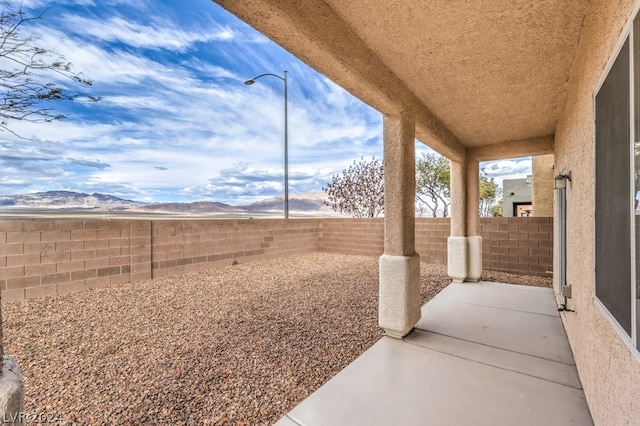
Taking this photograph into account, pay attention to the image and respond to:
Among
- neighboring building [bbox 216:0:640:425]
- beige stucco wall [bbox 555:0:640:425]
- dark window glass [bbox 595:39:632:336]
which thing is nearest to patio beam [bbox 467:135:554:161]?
neighboring building [bbox 216:0:640:425]

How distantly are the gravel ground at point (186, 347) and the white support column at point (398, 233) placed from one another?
1.28ft

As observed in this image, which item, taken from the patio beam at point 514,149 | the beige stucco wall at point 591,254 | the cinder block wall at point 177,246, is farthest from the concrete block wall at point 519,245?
the beige stucco wall at point 591,254

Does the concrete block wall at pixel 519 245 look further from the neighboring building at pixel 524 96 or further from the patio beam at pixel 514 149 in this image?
the neighboring building at pixel 524 96

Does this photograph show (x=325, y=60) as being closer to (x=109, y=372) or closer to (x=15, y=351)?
(x=109, y=372)

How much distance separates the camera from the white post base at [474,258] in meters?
5.62

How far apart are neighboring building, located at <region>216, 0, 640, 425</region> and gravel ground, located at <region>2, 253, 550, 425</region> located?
109cm

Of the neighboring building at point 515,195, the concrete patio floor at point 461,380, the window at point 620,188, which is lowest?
Answer: the concrete patio floor at point 461,380

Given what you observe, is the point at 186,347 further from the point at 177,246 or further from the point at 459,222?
the point at 459,222

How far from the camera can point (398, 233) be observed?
10.4 ft

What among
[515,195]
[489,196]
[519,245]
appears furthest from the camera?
[489,196]

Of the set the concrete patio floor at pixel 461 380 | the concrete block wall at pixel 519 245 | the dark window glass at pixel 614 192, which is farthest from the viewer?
the concrete block wall at pixel 519 245

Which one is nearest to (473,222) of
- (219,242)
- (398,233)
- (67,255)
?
(398,233)

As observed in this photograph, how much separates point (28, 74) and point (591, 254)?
574cm

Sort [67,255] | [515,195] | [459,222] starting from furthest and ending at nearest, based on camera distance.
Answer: [515,195] → [459,222] → [67,255]
